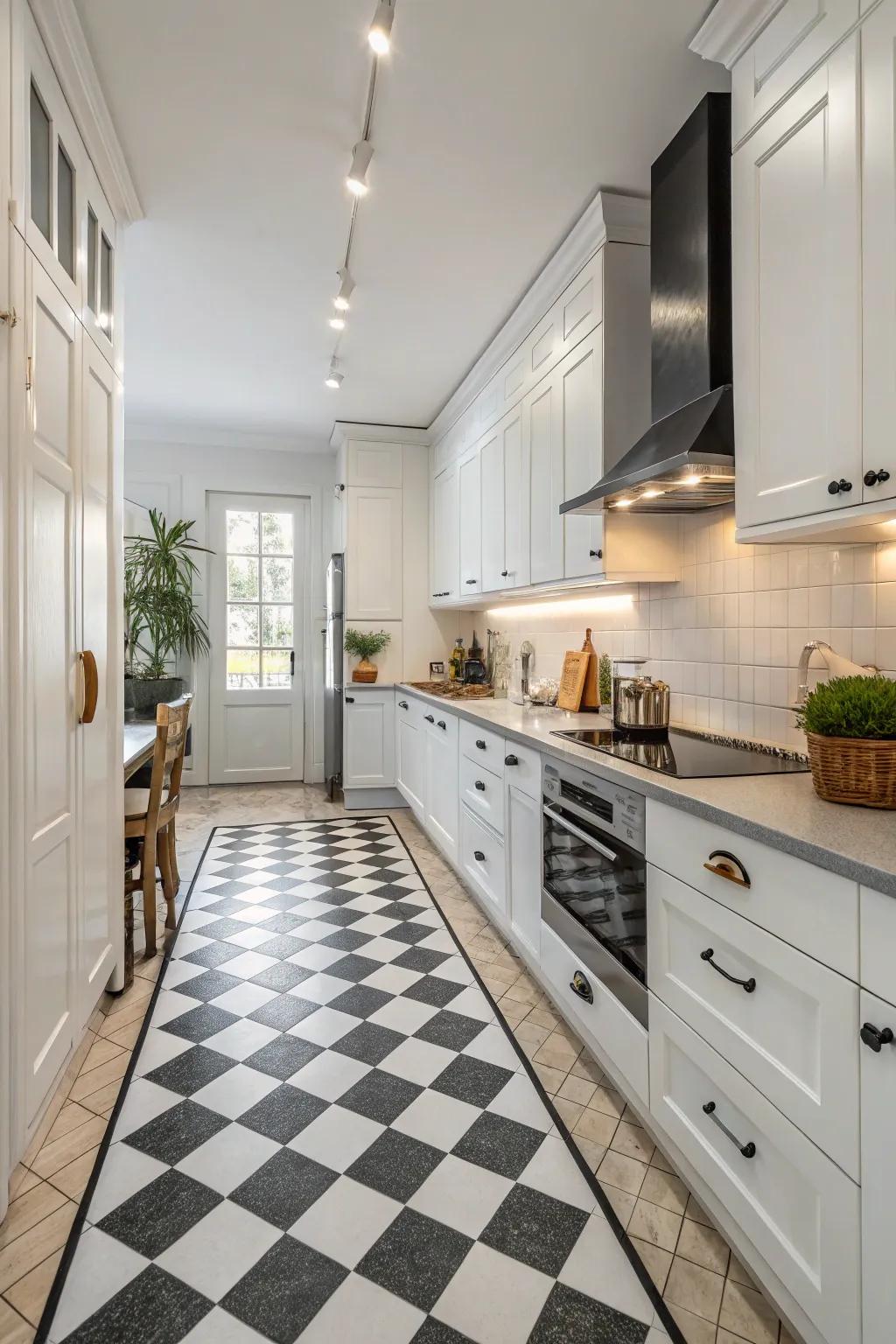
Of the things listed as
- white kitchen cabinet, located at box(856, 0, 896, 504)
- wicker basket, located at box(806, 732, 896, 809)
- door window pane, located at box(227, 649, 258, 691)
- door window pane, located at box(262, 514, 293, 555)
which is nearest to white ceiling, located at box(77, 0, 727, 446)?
white kitchen cabinet, located at box(856, 0, 896, 504)

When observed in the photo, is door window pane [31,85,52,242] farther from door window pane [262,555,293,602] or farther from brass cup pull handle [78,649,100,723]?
door window pane [262,555,293,602]

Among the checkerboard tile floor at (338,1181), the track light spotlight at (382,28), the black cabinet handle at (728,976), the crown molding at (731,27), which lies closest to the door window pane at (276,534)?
the checkerboard tile floor at (338,1181)

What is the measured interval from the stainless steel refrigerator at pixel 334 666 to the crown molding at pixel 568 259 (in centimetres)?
186

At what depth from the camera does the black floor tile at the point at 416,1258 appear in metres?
1.33

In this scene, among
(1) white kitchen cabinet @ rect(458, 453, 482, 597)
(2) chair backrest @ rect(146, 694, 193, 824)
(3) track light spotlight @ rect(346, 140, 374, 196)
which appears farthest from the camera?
(1) white kitchen cabinet @ rect(458, 453, 482, 597)

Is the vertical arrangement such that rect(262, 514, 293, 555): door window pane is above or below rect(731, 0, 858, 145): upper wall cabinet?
below

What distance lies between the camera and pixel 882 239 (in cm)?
132

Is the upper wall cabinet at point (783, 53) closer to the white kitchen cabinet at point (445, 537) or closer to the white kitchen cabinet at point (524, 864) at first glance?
the white kitchen cabinet at point (524, 864)

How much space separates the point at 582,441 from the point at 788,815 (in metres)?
1.81

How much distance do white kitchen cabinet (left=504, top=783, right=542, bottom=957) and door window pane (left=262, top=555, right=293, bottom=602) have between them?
3.82 meters

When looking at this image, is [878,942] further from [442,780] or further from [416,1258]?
[442,780]

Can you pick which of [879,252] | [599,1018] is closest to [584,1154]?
[599,1018]

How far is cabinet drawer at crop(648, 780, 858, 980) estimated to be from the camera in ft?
3.48

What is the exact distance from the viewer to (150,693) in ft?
16.0
